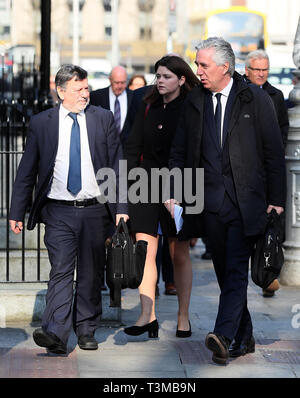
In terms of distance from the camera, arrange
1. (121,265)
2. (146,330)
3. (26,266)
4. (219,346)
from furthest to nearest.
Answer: (26,266) → (146,330) → (121,265) → (219,346)

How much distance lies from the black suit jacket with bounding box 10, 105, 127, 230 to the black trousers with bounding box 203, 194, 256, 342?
0.61 meters

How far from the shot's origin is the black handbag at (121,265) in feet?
19.9

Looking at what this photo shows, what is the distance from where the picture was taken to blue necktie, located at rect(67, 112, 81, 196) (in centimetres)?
607

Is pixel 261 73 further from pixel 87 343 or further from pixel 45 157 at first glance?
pixel 87 343

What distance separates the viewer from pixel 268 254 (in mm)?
5938

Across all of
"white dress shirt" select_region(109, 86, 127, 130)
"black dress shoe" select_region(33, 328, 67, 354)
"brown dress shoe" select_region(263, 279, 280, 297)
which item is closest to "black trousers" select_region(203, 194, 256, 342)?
"black dress shoe" select_region(33, 328, 67, 354)

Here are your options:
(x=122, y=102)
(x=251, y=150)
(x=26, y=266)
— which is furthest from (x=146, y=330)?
(x=122, y=102)

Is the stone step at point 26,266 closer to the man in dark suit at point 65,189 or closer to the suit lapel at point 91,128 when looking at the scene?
the man in dark suit at point 65,189

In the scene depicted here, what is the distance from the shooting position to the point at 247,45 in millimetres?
37281

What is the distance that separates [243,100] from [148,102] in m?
1.01

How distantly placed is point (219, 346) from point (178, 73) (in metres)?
1.89

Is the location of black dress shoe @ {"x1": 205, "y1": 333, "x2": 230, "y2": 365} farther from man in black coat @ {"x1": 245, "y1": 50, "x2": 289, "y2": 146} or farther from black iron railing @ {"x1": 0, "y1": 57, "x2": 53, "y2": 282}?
man in black coat @ {"x1": 245, "y1": 50, "x2": 289, "y2": 146}

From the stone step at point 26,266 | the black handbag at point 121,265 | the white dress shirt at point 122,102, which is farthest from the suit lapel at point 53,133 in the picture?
the white dress shirt at point 122,102
